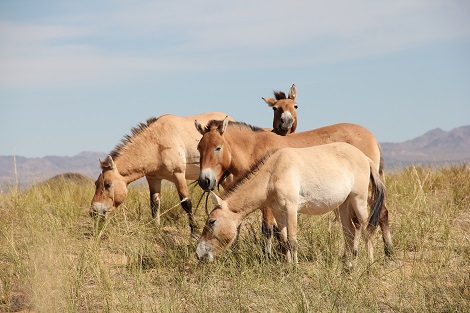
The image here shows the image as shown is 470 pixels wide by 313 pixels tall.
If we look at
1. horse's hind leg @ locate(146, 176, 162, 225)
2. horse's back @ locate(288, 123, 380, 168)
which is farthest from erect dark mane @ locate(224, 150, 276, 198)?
horse's hind leg @ locate(146, 176, 162, 225)

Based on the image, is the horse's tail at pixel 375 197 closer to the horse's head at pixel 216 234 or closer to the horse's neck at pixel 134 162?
the horse's head at pixel 216 234

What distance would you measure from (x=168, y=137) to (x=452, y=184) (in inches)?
248

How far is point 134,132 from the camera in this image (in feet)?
38.5

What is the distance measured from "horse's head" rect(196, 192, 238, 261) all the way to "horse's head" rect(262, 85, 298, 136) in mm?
3739

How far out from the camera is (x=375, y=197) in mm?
8547

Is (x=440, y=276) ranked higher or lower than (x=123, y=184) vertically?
lower

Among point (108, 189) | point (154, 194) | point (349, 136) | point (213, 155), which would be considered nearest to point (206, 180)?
point (213, 155)

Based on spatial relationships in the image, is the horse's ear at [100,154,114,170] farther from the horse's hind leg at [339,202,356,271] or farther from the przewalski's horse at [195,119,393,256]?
the horse's hind leg at [339,202,356,271]

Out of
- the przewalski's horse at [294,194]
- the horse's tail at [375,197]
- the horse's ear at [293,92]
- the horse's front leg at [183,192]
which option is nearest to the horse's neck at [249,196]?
the przewalski's horse at [294,194]

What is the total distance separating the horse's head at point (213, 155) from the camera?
8703 mm

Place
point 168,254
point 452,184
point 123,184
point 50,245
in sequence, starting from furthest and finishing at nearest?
point 452,184
point 123,184
point 168,254
point 50,245

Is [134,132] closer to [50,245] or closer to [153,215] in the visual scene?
[153,215]

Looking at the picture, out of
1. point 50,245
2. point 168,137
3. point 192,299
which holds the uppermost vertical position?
point 168,137

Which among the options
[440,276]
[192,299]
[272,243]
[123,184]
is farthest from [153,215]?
[440,276]
